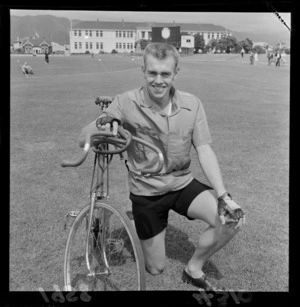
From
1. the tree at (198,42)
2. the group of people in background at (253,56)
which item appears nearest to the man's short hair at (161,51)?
the tree at (198,42)

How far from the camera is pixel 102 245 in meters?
3.20

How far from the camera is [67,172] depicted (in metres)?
5.15

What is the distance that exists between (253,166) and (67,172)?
187 centimetres

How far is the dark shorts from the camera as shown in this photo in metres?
3.28

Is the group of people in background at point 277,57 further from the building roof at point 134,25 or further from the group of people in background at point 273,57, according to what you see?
the building roof at point 134,25

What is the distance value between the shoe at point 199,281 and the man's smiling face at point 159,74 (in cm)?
123

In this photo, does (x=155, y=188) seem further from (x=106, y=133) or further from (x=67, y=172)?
(x=67, y=172)

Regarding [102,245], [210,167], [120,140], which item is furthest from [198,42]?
[102,245]

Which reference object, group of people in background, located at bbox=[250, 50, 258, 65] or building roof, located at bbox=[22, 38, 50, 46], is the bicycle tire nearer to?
building roof, located at bbox=[22, 38, 50, 46]

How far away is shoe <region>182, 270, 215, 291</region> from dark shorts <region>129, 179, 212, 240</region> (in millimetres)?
382

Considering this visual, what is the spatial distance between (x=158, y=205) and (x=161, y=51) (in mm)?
999

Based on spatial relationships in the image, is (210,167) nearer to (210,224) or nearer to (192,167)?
(210,224)

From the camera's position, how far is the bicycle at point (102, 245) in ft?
9.47

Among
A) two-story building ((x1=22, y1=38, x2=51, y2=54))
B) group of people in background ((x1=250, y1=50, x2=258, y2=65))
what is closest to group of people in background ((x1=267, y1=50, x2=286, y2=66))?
group of people in background ((x1=250, y1=50, x2=258, y2=65))
